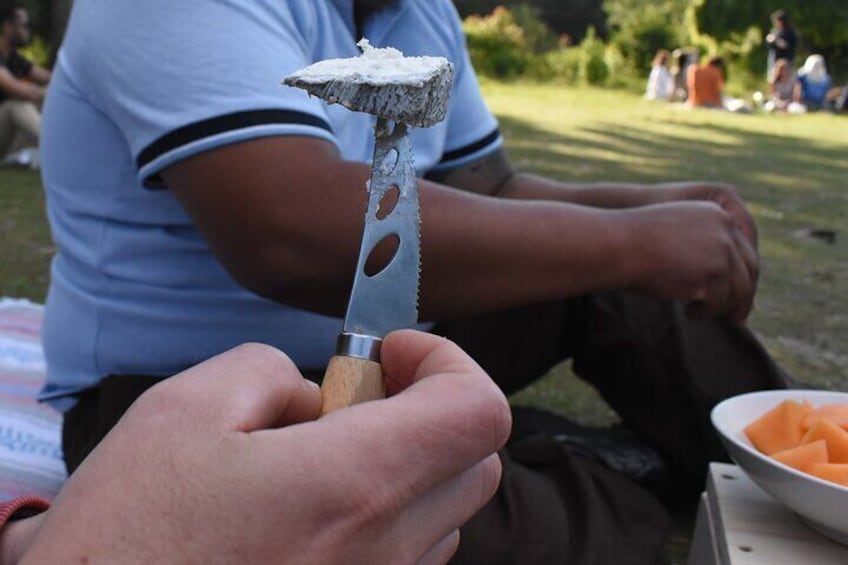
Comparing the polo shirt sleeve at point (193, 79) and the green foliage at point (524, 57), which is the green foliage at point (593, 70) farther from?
the polo shirt sleeve at point (193, 79)

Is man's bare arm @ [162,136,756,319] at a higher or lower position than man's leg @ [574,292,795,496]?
Answer: higher

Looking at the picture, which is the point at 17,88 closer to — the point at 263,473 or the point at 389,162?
the point at 389,162

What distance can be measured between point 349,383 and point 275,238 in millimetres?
524

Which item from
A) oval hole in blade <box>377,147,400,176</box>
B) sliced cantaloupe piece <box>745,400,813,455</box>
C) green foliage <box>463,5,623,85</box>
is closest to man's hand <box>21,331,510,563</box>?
oval hole in blade <box>377,147,400,176</box>

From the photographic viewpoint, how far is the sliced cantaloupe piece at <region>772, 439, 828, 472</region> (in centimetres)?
98

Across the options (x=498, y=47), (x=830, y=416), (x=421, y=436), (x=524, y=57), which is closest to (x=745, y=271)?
(x=830, y=416)

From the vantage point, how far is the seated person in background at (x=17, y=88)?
5.82 meters

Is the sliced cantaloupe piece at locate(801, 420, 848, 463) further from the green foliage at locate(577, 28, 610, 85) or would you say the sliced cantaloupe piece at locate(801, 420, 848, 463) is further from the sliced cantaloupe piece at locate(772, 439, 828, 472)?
the green foliage at locate(577, 28, 610, 85)

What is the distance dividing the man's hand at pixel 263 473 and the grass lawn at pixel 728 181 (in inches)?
48.9

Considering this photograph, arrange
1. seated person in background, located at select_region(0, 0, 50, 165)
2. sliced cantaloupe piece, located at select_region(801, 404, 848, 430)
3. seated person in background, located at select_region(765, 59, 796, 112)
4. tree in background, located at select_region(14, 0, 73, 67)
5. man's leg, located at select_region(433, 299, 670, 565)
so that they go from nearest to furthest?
sliced cantaloupe piece, located at select_region(801, 404, 848, 430) < man's leg, located at select_region(433, 299, 670, 565) < seated person in background, located at select_region(0, 0, 50, 165) < tree in background, located at select_region(14, 0, 73, 67) < seated person in background, located at select_region(765, 59, 796, 112)

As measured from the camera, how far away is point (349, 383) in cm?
58

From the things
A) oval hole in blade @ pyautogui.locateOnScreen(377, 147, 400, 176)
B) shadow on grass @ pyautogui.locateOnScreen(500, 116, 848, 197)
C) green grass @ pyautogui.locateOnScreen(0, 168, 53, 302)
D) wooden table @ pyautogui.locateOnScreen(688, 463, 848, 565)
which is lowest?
shadow on grass @ pyautogui.locateOnScreen(500, 116, 848, 197)

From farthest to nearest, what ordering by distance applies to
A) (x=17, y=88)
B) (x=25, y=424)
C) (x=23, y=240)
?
(x=17, y=88), (x=23, y=240), (x=25, y=424)

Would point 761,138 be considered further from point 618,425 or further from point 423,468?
point 423,468
